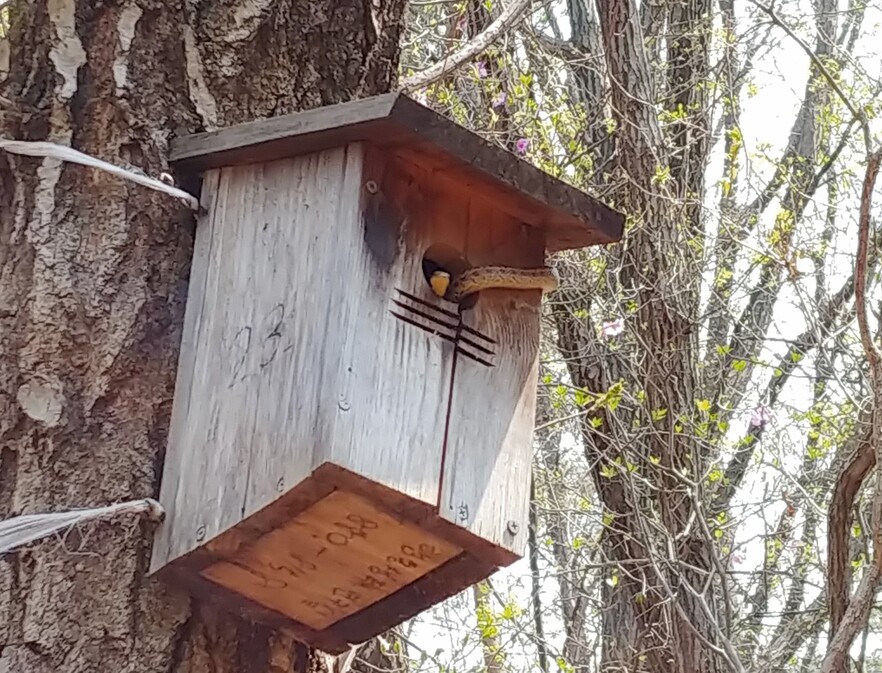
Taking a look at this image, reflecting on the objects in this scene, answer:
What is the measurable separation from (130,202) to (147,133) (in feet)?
0.29

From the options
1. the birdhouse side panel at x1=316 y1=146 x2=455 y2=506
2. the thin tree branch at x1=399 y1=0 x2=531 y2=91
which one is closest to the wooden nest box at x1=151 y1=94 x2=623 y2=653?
the birdhouse side panel at x1=316 y1=146 x2=455 y2=506

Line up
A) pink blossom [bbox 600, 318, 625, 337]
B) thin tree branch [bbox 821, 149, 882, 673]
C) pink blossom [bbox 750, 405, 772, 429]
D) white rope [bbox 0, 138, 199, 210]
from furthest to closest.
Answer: pink blossom [bbox 750, 405, 772, 429] → pink blossom [bbox 600, 318, 625, 337] → thin tree branch [bbox 821, 149, 882, 673] → white rope [bbox 0, 138, 199, 210]

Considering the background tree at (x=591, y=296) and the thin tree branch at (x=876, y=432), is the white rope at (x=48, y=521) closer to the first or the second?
the background tree at (x=591, y=296)

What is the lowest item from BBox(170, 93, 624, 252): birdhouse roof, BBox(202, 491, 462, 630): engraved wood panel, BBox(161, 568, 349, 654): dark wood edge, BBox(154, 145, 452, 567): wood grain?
BBox(161, 568, 349, 654): dark wood edge

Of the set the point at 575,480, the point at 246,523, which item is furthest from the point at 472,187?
the point at 575,480

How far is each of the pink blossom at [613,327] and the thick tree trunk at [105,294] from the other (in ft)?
7.11

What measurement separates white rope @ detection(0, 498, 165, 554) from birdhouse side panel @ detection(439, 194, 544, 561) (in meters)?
0.32

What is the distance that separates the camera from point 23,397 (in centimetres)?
130

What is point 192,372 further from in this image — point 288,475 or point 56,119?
point 56,119

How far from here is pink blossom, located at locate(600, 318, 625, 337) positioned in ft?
11.8

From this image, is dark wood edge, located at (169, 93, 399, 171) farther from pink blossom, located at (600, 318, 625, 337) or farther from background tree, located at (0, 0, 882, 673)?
Result: pink blossom, located at (600, 318, 625, 337)

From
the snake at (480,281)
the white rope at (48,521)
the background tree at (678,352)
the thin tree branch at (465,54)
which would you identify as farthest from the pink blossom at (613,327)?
the white rope at (48,521)

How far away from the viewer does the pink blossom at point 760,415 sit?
12.9ft

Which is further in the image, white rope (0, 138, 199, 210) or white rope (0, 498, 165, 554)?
white rope (0, 138, 199, 210)
